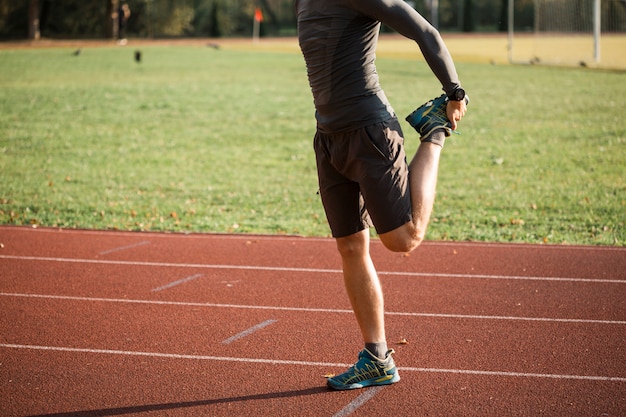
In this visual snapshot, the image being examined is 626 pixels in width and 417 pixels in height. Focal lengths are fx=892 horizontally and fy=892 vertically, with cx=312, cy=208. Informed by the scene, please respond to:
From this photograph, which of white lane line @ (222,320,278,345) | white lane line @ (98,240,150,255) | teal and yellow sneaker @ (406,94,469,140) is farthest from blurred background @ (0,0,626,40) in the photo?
teal and yellow sneaker @ (406,94,469,140)

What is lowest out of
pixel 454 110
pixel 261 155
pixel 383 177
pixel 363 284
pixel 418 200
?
pixel 261 155

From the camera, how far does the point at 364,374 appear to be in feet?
15.6

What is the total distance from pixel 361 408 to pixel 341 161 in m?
1.26

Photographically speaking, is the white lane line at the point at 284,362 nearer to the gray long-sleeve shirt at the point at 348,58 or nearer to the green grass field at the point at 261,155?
the gray long-sleeve shirt at the point at 348,58

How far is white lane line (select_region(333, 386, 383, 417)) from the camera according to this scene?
447 cm

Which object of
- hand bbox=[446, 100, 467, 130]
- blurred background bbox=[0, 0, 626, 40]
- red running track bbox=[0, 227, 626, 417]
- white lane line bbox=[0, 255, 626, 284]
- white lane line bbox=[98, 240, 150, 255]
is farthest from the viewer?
blurred background bbox=[0, 0, 626, 40]

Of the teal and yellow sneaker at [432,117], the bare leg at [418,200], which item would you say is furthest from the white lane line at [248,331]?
the teal and yellow sneaker at [432,117]

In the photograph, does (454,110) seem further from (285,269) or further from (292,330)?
(285,269)

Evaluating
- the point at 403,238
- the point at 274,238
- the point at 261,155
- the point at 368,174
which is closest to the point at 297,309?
the point at 403,238

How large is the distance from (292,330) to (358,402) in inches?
54.2

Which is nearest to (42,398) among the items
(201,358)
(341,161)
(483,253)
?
(201,358)

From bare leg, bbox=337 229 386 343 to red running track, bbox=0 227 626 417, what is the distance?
0.35m

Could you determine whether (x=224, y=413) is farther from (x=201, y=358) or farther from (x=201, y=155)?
(x=201, y=155)

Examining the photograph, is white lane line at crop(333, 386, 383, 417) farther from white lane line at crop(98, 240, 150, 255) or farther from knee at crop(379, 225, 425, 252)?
white lane line at crop(98, 240, 150, 255)
